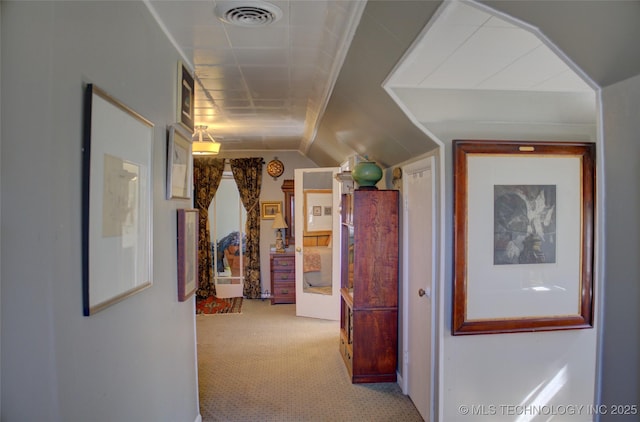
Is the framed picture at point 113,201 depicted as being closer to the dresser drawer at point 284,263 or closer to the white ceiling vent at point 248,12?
the white ceiling vent at point 248,12

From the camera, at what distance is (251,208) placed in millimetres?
6445

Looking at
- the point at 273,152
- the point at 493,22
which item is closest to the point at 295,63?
the point at 493,22

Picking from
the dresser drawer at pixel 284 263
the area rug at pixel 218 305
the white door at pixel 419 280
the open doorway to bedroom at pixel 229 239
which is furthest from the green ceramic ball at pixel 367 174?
the open doorway to bedroom at pixel 229 239

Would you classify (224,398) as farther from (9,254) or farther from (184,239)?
(9,254)

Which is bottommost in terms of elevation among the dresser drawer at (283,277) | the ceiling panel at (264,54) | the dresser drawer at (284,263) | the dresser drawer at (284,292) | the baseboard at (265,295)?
the baseboard at (265,295)

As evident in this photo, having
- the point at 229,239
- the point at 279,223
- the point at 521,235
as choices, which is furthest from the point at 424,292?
the point at 229,239

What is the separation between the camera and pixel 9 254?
924 millimetres

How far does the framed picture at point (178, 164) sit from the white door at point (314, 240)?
296 cm

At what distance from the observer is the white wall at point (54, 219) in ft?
3.03

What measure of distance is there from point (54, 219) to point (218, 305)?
5.27 meters

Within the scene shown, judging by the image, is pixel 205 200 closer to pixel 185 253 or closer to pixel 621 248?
pixel 185 253

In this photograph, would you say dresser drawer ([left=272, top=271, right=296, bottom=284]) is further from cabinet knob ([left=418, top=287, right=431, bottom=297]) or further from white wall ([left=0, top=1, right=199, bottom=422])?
white wall ([left=0, top=1, right=199, bottom=422])

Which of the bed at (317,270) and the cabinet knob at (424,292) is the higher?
the cabinet knob at (424,292)

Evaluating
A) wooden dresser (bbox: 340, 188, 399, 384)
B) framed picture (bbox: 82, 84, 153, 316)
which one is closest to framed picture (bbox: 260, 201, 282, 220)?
wooden dresser (bbox: 340, 188, 399, 384)
